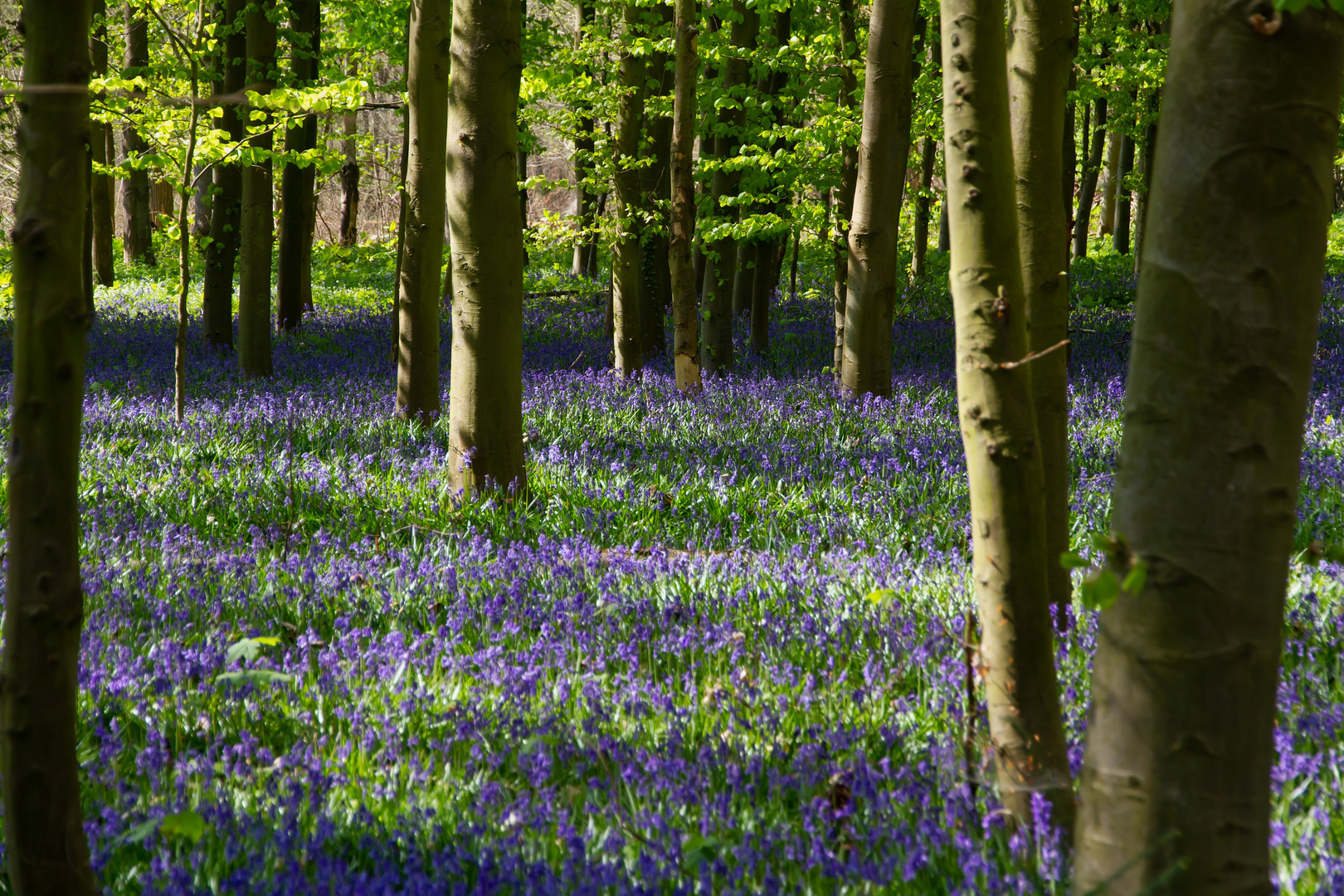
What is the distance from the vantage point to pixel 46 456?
1713 millimetres

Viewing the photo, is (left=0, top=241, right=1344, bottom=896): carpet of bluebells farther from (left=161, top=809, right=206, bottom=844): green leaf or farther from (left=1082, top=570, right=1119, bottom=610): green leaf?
(left=1082, top=570, right=1119, bottom=610): green leaf

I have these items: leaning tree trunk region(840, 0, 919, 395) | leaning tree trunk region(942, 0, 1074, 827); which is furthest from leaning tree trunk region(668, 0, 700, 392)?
leaning tree trunk region(942, 0, 1074, 827)

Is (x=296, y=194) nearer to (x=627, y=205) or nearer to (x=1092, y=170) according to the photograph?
(x=627, y=205)

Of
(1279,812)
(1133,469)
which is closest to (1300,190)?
(1133,469)

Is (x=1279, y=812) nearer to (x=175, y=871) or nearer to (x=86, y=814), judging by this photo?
(x=175, y=871)

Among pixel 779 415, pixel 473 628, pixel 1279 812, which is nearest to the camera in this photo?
A: pixel 1279 812

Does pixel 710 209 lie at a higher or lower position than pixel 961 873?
higher

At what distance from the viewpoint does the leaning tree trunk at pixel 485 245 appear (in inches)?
221

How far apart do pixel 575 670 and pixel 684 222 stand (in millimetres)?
6963

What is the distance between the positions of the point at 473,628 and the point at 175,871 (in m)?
1.78

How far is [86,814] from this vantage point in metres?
2.47

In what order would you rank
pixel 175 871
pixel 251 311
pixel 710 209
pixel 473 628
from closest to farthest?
pixel 175 871 < pixel 473 628 < pixel 251 311 < pixel 710 209

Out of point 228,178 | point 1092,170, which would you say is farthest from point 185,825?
point 1092,170

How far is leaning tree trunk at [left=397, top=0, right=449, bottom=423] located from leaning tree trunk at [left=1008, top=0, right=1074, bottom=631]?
559 centimetres
